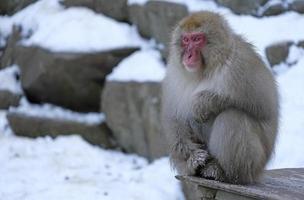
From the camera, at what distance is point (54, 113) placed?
24.3 ft

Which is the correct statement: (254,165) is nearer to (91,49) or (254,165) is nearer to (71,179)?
(71,179)

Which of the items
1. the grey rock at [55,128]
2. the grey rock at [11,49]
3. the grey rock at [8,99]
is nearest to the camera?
the grey rock at [55,128]

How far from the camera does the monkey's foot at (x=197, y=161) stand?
3264 mm

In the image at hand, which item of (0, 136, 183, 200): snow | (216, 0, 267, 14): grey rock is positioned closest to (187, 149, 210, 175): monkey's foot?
(0, 136, 183, 200): snow

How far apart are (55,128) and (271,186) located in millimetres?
4246

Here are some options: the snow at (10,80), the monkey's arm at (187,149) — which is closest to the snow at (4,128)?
the snow at (10,80)

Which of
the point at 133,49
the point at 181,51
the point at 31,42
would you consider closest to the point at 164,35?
the point at 133,49

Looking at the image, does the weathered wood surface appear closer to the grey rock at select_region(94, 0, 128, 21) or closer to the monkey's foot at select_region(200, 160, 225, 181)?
the monkey's foot at select_region(200, 160, 225, 181)

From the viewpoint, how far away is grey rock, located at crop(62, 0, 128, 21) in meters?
7.58

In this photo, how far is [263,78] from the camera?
3207mm

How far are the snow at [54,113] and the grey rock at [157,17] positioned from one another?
1052 millimetres

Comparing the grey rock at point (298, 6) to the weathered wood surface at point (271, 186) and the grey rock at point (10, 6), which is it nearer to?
the weathered wood surface at point (271, 186)

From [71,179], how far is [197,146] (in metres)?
2.80

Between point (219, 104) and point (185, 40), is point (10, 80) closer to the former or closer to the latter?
point (185, 40)
